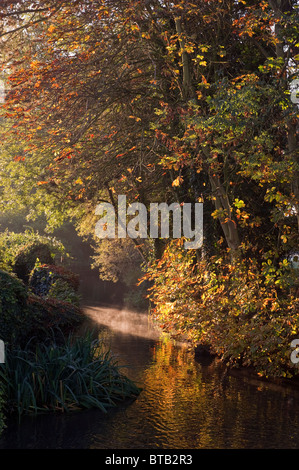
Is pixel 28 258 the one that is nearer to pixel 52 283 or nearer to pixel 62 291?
pixel 52 283

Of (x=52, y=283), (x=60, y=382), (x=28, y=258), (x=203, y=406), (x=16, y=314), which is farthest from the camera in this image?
(x=28, y=258)

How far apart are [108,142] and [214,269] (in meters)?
4.34

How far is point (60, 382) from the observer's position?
8.22 meters

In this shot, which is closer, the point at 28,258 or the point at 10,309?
the point at 10,309

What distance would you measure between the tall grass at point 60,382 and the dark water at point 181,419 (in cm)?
26

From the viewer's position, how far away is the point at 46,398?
8.28 metres

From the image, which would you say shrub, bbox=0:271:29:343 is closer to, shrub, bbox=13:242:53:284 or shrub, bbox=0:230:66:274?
shrub, bbox=0:230:66:274

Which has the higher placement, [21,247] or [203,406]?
[21,247]

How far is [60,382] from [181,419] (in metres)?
1.88

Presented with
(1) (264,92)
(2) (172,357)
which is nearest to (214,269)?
(2) (172,357)

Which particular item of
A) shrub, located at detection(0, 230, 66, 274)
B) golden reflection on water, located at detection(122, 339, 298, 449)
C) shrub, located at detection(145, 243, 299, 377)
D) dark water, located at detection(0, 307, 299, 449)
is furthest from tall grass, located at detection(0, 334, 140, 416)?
shrub, located at detection(0, 230, 66, 274)

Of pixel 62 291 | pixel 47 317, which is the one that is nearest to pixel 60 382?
pixel 47 317

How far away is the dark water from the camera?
7039 mm

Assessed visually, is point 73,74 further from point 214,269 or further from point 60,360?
point 60,360
